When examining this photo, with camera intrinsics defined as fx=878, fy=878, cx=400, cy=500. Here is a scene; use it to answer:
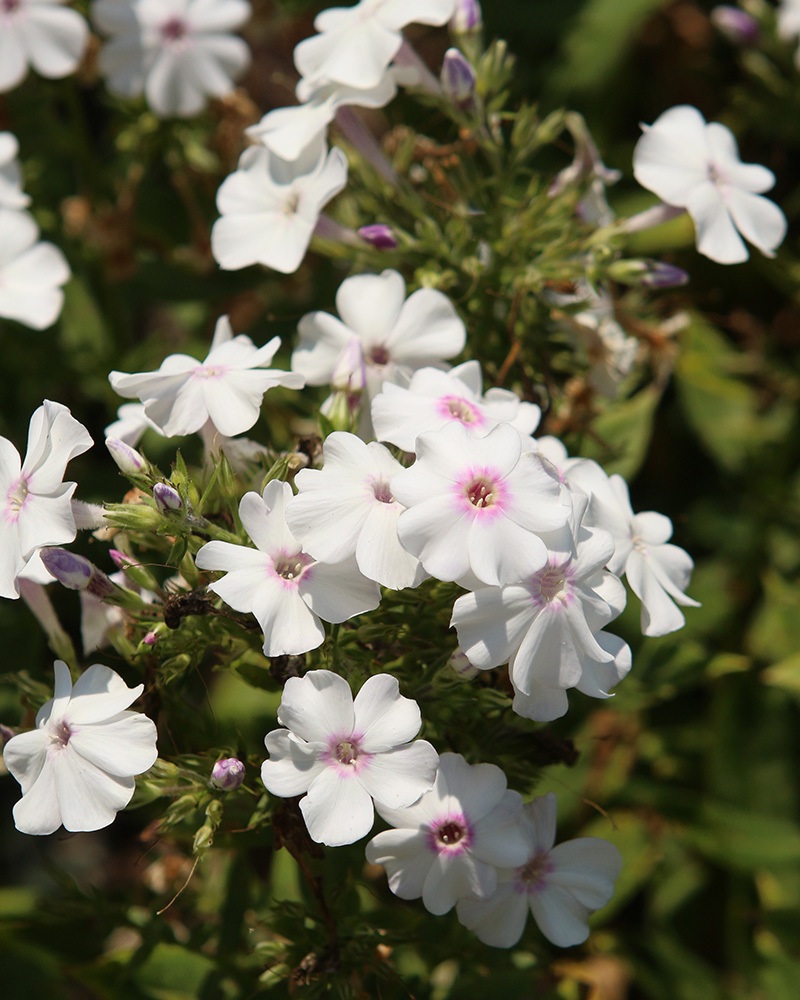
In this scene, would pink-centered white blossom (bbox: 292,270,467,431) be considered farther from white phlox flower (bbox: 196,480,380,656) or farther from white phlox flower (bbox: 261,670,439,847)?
white phlox flower (bbox: 261,670,439,847)

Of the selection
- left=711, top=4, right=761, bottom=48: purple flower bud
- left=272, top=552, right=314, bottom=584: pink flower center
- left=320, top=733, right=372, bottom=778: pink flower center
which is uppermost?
left=711, top=4, right=761, bottom=48: purple flower bud

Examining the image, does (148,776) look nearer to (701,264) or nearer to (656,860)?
(656,860)

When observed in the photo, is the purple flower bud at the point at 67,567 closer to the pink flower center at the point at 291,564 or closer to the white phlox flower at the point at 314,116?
the pink flower center at the point at 291,564

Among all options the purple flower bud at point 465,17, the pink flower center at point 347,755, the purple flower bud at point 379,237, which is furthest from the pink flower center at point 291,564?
the purple flower bud at point 465,17

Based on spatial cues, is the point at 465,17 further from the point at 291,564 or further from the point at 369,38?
the point at 291,564

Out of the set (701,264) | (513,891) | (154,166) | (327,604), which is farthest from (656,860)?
(154,166)

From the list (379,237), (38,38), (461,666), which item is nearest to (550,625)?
(461,666)

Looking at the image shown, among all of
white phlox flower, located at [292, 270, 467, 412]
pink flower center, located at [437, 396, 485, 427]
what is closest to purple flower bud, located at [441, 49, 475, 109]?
white phlox flower, located at [292, 270, 467, 412]
